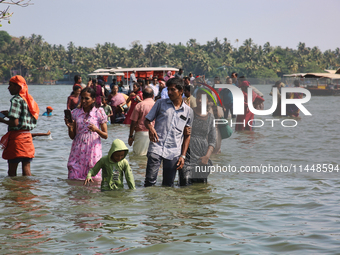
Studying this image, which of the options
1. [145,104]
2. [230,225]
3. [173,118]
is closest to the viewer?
[230,225]

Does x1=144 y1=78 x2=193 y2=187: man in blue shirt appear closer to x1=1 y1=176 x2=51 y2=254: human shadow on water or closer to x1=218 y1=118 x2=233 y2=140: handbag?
x1=1 y1=176 x2=51 y2=254: human shadow on water

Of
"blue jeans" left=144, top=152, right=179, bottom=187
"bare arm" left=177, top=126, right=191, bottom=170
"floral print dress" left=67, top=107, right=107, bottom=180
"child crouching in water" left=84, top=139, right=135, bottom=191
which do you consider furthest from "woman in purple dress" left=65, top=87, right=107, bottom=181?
"bare arm" left=177, top=126, right=191, bottom=170

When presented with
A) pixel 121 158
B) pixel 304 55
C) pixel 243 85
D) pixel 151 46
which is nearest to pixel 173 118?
pixel 121 158

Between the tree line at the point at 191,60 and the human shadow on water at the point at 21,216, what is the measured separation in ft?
400

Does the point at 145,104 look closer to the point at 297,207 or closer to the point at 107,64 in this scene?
the point at 297,207

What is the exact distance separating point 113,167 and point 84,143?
628mm

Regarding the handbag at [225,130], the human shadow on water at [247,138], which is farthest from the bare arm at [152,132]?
the human shadow on water at [247,138]

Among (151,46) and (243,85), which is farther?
(151,46)

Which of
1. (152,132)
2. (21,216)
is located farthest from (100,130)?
(21,216)

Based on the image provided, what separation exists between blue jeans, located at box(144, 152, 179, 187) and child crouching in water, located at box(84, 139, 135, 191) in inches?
12.8

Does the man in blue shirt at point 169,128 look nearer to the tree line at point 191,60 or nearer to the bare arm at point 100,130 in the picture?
the bare arm at point 100,130

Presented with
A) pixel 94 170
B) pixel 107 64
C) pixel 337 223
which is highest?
pixel 107 64

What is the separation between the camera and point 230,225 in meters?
4.89

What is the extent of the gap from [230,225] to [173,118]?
1.59 metres
